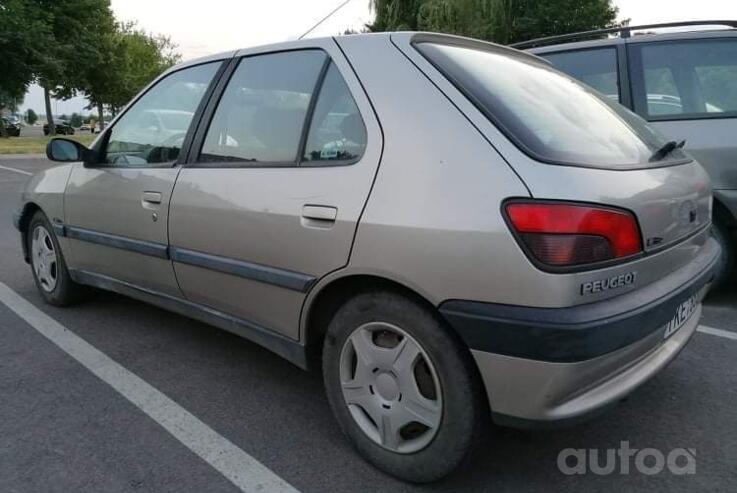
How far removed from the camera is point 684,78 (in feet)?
13.6

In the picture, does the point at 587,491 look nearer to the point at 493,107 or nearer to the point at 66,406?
the point at 493,107

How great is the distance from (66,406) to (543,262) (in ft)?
7.53

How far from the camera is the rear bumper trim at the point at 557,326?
5.78ft

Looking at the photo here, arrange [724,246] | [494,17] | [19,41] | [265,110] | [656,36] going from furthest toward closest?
[19,41], [494,17], [656,36], [724,246], [265,110]

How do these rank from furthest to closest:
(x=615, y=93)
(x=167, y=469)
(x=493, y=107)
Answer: (x=615, y=93) → (x=167, y=469) → (x=493, y=107)

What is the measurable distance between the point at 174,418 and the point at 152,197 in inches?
44.4

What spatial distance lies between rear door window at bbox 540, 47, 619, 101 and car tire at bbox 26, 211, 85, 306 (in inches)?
149

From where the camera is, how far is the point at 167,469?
2297mm

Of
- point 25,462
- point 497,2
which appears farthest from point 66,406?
point 497,2

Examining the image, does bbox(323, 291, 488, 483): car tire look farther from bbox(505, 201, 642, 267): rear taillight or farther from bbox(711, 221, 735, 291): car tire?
bbox(711, 221, 735, 291): car tire

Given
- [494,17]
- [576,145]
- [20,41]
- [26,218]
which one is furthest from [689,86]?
[20,41]

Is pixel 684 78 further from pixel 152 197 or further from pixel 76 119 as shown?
pixel 76 119

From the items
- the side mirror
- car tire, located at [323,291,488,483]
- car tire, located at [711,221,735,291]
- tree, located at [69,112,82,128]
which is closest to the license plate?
car tire, located at [323,291,488,483]

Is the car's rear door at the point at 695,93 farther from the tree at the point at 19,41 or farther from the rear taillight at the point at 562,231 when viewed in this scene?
the tree at the point at 19,41
